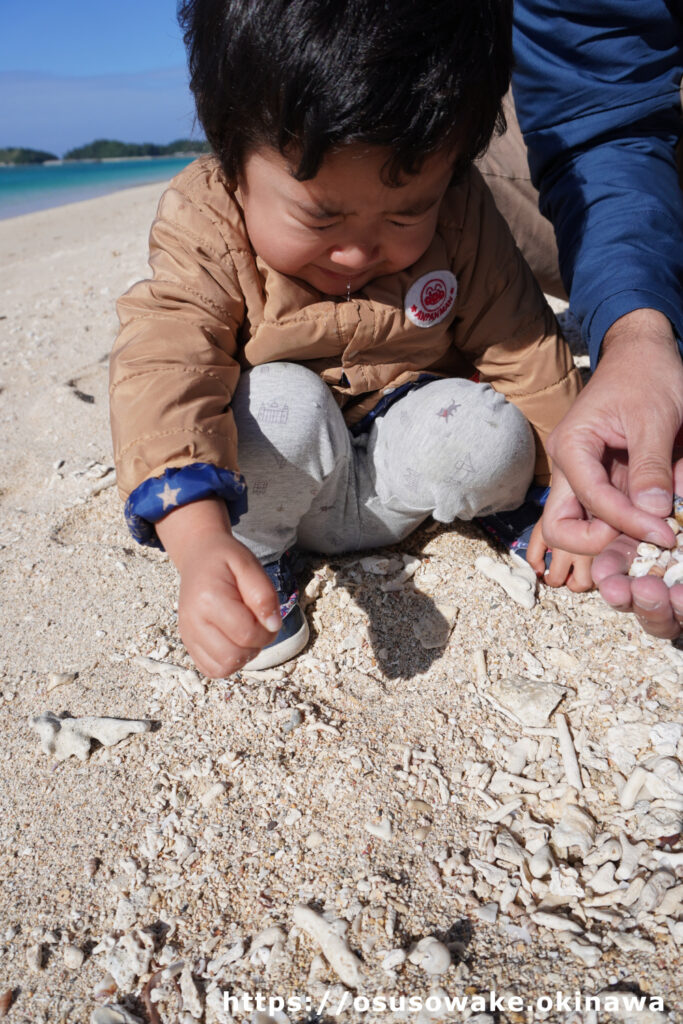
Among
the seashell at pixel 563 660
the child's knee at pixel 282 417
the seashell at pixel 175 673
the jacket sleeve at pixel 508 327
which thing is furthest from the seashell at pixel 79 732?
the jacket sleeve at pixel 508 327

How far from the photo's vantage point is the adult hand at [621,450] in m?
1.45

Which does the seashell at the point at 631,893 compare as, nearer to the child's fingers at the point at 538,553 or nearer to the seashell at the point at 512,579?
the seashell at the point at 512,579

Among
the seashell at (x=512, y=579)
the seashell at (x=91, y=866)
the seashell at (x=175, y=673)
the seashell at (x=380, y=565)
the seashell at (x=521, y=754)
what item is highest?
the seashell at (x=175, y=673)

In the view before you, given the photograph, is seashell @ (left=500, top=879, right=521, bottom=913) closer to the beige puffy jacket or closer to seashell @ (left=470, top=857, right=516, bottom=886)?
seashell @ (left=470, top=857, right=516, bottom=886)

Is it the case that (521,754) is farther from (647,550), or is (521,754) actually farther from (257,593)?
(257,593)

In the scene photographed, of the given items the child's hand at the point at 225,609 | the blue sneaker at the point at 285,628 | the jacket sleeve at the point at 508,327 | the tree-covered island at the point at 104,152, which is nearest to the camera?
the child's hand at the point at 225,609

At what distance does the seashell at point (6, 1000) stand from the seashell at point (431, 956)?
59 centimetres

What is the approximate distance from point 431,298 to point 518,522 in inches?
24.0

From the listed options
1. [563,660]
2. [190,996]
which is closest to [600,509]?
[563,660]

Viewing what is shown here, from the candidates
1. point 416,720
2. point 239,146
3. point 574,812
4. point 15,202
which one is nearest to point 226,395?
point 239,146

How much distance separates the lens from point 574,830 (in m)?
1.30

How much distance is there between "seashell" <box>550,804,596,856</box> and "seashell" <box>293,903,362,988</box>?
0.39 metres

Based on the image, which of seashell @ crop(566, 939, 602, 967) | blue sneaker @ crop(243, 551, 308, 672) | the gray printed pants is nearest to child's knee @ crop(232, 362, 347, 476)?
the gray printed pants

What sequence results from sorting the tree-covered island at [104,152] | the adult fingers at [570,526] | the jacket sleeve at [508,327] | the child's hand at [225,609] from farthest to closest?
the tree-covered island at [104,152], the jacket sleeve at [508,327], the adult fingers at [570,526], the child's hand at [225,609]
